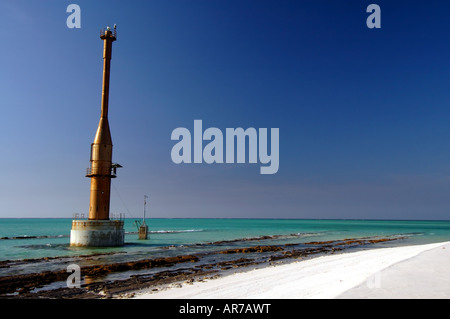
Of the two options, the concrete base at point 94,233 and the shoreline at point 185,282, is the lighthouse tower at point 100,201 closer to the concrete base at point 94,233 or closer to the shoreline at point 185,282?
the concrete base at point 94,233

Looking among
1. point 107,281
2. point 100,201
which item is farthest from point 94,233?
point 107,281

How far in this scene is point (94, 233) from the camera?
39719 millimetres

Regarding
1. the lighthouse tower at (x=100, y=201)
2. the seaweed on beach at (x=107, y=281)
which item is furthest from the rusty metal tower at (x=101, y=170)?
the seaweed on beach at (x=107, y=281)

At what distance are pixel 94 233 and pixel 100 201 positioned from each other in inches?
147

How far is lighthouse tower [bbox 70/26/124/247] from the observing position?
3988 centimetres

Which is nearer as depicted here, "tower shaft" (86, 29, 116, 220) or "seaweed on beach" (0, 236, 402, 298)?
"seaweed on beach" (0, 236, 402, 298)

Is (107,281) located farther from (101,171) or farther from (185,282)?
(101,171)

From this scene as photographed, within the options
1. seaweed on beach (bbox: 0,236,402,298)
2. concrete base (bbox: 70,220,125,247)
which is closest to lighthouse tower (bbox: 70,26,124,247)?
A: concrete base (bbox: 70,220,125,247)

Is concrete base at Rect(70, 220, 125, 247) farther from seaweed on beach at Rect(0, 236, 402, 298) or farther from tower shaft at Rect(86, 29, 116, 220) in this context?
seaweed on beach at Rect(0, 236, 402, 298)

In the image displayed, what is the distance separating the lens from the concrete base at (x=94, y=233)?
39.7 m

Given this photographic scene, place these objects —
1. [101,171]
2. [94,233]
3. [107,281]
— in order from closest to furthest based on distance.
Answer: [107,281], [94,233], [101,171]

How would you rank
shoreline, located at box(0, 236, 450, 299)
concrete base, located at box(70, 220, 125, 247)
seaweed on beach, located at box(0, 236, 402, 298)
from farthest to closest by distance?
1. concrete base, located at box(70, 220, 125, 247)
2. seaweed on beach, located at box(0, 236, 402, 298)
3. shoreline, located at box(0, 236, 450, 299)
